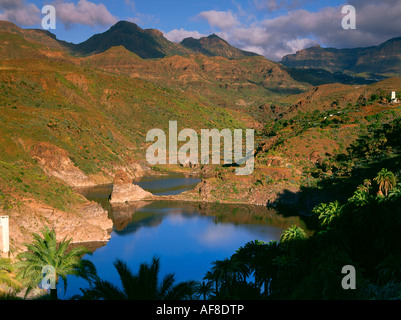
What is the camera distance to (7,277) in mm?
22562

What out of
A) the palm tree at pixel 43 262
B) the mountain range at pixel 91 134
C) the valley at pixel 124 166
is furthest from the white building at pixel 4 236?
the palm tree at pixel 43 262

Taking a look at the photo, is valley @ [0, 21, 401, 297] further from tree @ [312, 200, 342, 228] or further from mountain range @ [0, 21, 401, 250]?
tree @ [312, 200, 342, 228]

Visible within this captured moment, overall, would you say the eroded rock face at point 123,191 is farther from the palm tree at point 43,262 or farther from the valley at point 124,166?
the palm tree at point 43,262

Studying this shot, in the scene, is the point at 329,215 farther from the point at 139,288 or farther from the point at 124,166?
the point at 124,166

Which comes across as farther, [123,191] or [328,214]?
[123,191]

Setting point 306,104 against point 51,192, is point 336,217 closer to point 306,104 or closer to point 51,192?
point 51,192

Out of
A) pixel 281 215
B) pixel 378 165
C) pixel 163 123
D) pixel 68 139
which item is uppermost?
pixel 163 123

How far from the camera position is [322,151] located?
85.1 m

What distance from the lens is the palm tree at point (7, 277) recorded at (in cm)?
2241

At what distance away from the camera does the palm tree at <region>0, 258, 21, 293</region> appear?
22406mm

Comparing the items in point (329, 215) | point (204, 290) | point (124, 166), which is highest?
point (124, 166)

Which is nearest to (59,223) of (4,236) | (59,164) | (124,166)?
(4,236)
